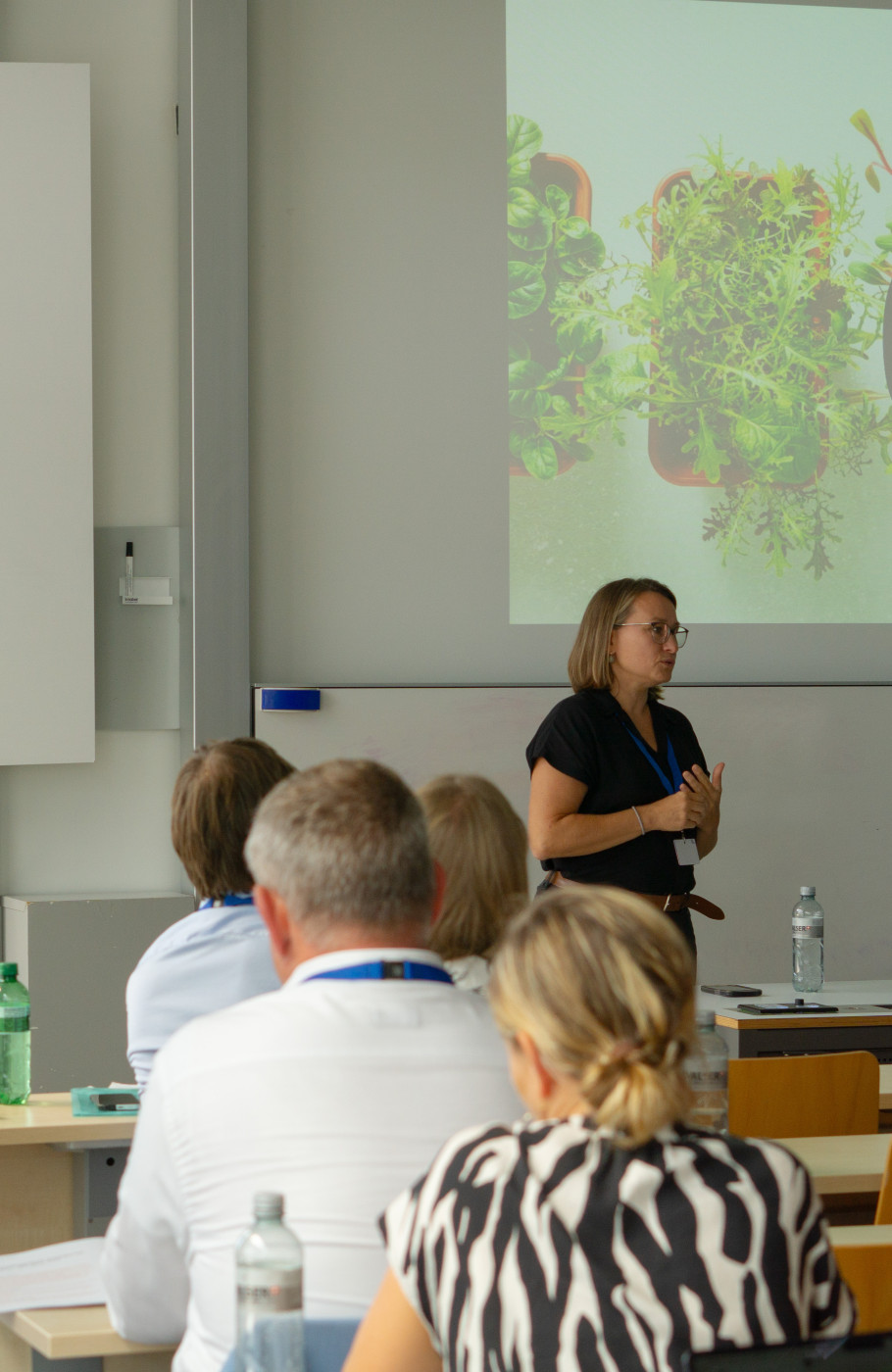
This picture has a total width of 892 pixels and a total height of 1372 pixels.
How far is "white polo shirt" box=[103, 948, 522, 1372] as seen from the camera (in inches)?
54.1

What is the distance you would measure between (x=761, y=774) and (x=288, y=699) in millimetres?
1605

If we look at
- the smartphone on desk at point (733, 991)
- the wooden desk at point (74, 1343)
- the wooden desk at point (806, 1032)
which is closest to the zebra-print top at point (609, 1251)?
the wooden desk at point (74, 1343)

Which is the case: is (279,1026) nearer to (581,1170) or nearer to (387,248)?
(581,1170)

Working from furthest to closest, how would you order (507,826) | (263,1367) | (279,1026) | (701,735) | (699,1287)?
1. (701,735)
2. (507,826)
3. (279,1026)
4. (263,1367)
5. (699,1287)

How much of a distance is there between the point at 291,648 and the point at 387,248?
4.43 feet

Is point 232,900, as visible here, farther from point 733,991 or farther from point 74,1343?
point 733,991

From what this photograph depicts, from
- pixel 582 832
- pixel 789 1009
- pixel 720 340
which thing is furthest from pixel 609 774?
pixel 720 340

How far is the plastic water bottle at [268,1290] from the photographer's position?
1.25 meters

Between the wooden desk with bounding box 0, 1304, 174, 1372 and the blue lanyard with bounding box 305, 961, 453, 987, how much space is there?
0.49 m

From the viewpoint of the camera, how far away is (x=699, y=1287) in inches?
44.4

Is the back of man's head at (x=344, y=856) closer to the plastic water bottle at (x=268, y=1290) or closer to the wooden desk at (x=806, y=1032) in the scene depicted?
the plastic water bottle at (x=268, y=1290)

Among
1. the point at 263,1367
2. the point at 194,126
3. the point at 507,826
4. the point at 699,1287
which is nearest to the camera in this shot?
the point at 699,1287

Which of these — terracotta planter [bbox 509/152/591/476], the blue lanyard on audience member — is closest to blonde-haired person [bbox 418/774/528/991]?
the blue lanyard on audience member

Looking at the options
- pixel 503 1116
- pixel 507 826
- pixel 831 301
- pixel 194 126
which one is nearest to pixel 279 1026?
pixel 503 1116
